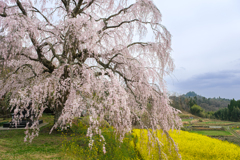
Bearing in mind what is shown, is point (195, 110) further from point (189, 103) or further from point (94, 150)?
point (94, 150)

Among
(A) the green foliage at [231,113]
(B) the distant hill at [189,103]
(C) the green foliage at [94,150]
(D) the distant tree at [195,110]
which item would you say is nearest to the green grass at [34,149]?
(C) the green foliage at [94,150]

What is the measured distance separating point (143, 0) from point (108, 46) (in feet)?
8.78

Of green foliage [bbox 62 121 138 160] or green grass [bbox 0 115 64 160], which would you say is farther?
green foliage [bbox 62 121 138 160]

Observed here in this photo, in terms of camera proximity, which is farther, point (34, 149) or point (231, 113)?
point (231, 113)

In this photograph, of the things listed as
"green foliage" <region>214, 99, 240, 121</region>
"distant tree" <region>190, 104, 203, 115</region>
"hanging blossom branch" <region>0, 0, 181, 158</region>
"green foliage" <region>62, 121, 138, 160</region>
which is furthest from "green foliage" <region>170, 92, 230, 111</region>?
"hanging blossom branch" <region>0, 0, 181, 158</region>

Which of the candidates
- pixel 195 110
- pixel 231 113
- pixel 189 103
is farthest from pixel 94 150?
pixel 189 103

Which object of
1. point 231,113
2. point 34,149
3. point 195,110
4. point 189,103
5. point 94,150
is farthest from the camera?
point 189,103

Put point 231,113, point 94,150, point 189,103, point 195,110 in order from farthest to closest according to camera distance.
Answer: point 189,103 < point 195,110 < point 231,113 < point 94,150

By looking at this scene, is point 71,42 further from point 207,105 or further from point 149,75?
point 207,105

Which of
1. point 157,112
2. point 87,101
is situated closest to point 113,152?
point 157,112

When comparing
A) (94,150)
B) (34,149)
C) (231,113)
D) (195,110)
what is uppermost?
(195,110)

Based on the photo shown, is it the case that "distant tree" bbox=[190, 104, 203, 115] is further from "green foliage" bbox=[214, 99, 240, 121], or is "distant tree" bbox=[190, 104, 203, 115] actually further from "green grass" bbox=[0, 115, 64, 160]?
"green grass" bbox=[0, 115, 64, 160]

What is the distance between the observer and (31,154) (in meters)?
5.64

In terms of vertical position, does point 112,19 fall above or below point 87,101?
above
